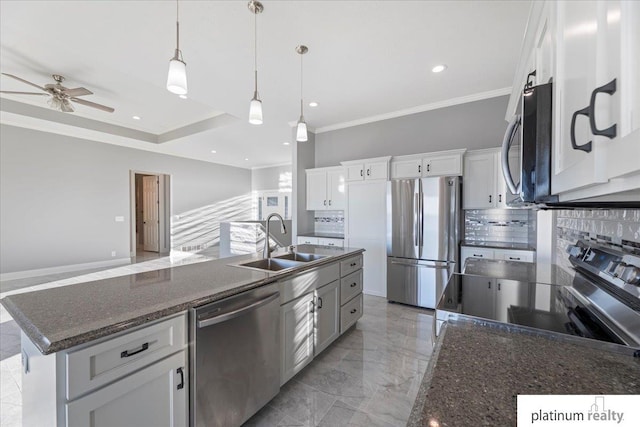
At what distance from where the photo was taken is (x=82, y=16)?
2166 mm

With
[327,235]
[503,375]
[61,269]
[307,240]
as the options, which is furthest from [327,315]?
[61,269]

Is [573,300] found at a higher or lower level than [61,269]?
higher

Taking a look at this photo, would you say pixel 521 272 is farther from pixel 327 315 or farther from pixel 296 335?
pixel 296 335

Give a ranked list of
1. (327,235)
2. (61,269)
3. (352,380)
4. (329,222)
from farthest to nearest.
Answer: (61,269) → (329,222) → (327,235) → (352,380)

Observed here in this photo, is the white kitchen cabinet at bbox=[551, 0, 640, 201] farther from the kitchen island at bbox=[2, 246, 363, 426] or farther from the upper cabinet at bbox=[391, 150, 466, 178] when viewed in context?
the upper cabinet at bbox=[391, 150, 466, 178]

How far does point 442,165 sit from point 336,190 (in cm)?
166

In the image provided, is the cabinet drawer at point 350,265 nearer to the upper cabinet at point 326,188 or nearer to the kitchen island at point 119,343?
the kitchen island at point 119,343

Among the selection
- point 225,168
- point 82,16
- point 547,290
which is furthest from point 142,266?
point 547,290

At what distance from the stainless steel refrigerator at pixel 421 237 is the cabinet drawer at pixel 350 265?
3.29ft

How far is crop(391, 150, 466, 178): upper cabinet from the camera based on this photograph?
345cm

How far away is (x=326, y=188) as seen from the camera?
4.55 meters

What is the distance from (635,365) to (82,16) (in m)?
3.69

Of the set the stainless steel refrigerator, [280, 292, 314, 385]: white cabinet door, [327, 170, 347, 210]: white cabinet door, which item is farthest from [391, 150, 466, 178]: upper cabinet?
[280, 292, 314, 385]: white cabinet door

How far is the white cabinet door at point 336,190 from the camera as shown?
174 inches
